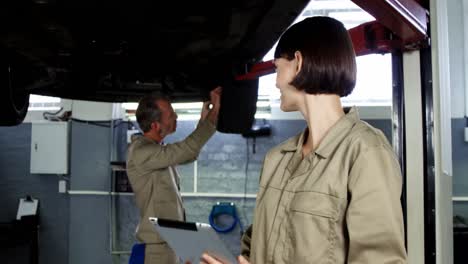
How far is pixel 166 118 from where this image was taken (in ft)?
7.64

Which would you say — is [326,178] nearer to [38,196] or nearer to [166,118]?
[166,118]

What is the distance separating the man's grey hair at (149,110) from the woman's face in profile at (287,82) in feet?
4.72

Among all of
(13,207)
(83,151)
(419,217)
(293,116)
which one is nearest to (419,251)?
(419,217)

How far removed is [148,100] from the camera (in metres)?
2.30

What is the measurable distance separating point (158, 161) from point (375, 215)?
1544 mm

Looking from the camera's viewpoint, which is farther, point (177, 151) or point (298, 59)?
point (177, 151)

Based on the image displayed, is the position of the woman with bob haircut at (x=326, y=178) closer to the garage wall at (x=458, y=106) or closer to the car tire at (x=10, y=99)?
the car tire at (x=10, y=99)

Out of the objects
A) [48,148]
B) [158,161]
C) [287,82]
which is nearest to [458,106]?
[158,161]

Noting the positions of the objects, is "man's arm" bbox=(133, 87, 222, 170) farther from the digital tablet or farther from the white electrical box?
the white electrical box

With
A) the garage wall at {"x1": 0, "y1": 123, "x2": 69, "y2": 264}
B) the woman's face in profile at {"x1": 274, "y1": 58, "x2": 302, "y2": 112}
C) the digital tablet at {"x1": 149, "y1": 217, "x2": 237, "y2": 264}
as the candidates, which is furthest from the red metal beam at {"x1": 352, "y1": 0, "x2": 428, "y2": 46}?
the garage wall at {"x1": 0, "y1": 123, "x2": 69, "y2": 264}

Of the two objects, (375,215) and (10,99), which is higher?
(10,99)

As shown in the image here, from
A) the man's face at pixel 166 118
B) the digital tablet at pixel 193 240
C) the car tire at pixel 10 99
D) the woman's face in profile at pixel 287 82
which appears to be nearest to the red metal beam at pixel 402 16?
the woman's face in profile at pixel 287 82

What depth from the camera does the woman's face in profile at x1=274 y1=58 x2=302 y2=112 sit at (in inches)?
36.1

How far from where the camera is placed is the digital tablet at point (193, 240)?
100 centimetres
